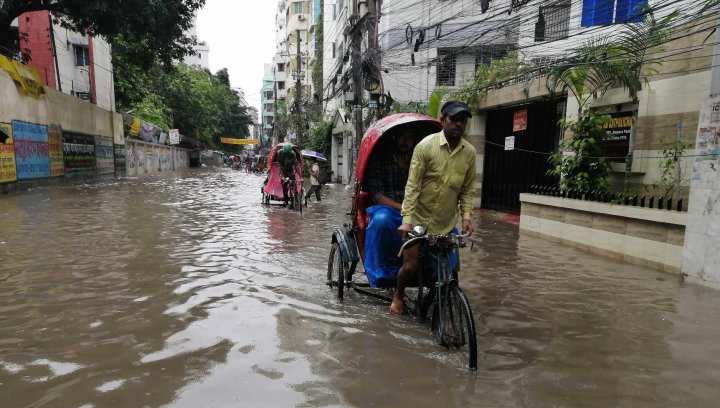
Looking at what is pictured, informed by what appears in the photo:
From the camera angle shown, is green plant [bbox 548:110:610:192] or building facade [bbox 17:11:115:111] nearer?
green plant [bbox 548:110:610:192]

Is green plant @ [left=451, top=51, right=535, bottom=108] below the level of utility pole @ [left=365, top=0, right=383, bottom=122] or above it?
below

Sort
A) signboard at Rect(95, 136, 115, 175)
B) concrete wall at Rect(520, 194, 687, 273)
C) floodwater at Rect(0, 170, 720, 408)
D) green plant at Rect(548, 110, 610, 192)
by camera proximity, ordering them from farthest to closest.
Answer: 1. signboard at Rect(95, 136, 115, 175)
2. green plant at Rect(548, 110, 610, 192)
3. concrete wall at Rect(520, 194, 687, 273)
4. floodwater at Rect(0, 170, 720, 408)

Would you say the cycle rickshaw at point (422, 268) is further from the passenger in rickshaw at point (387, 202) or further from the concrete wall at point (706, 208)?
the concrete wall at point (706, 208)

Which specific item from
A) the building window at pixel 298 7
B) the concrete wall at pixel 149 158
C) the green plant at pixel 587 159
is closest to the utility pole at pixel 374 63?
the green plant at pixel 587 159

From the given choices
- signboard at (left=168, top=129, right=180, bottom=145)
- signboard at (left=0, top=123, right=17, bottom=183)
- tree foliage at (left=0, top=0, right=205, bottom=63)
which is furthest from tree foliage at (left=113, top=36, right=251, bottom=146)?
signboard at (left=0, top=123, right=17, bottom=183)

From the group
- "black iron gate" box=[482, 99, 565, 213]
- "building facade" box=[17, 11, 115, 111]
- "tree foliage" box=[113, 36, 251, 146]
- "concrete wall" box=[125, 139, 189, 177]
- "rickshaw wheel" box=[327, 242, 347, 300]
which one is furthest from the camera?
"tree foliage" box=[113, 36, 251, 146]

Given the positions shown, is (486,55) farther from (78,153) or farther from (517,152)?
(78,153)

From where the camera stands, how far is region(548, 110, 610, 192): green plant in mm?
7852

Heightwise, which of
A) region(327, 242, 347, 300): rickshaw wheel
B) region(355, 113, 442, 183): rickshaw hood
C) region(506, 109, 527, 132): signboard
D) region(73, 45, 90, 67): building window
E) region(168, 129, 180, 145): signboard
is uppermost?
region(73, 45, 90, 67): building window

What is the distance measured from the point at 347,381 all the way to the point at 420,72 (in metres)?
18.2

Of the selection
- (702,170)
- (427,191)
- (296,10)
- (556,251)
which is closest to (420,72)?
(556,251)

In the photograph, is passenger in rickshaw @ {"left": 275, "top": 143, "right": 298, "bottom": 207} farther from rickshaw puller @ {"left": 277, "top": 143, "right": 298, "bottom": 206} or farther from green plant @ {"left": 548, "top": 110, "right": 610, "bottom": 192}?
green plant @ {"left": 548, "top": 110, "right": 610, "bottom": 192}

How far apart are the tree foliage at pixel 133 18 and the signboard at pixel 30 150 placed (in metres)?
3.86

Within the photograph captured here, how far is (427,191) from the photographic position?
3.74m
